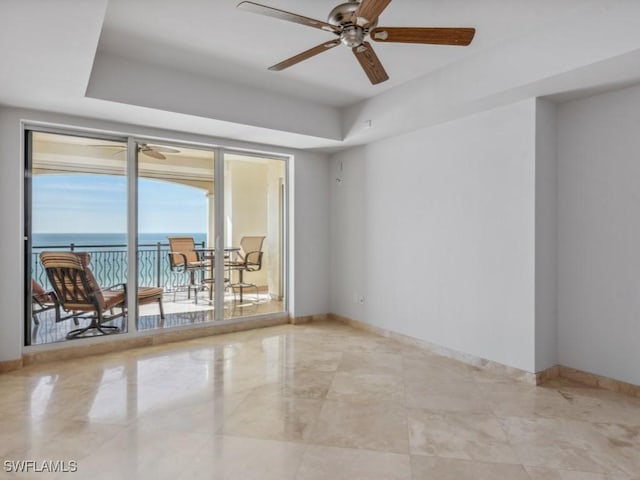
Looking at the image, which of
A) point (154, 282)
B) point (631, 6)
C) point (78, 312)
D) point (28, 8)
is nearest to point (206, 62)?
point (28, 8)

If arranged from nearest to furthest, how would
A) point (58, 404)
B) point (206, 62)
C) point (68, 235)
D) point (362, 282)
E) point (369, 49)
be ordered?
point (369, 49) → point (58, 404) → point (206, 62) → point (68, 235) → point (362, 282)

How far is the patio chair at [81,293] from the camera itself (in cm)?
398

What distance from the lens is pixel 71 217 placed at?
4.03m

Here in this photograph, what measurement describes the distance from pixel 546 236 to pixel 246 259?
3607 millimetres

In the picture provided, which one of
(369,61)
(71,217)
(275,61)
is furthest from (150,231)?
Result: (369,61)

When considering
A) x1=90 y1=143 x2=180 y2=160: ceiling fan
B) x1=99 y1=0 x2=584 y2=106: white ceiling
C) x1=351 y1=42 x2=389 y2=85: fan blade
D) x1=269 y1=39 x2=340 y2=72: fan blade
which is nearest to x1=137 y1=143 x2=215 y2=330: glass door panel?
x1=90 y1=143 x2=180 y2=160: ceiling fan

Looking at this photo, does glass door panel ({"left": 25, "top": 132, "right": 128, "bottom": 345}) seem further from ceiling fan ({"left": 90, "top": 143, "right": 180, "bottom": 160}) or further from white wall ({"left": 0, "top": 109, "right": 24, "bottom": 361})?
white wall ({"left": 0, "top": 109, "right": 24, "bottom": 361})

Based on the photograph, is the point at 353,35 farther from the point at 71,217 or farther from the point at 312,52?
the point at 71,217

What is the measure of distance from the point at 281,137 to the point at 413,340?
2840 mm

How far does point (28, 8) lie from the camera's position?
1.98m

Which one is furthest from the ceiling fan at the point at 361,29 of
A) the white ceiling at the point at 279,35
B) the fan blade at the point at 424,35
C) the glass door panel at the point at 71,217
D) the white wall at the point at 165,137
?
the glass door panel at the point at 71,217

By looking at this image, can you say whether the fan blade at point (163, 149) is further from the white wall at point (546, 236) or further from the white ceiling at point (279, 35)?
the white wall at point (546, 236)

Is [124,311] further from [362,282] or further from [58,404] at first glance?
[362,282]

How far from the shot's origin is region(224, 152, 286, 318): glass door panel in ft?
16.9
